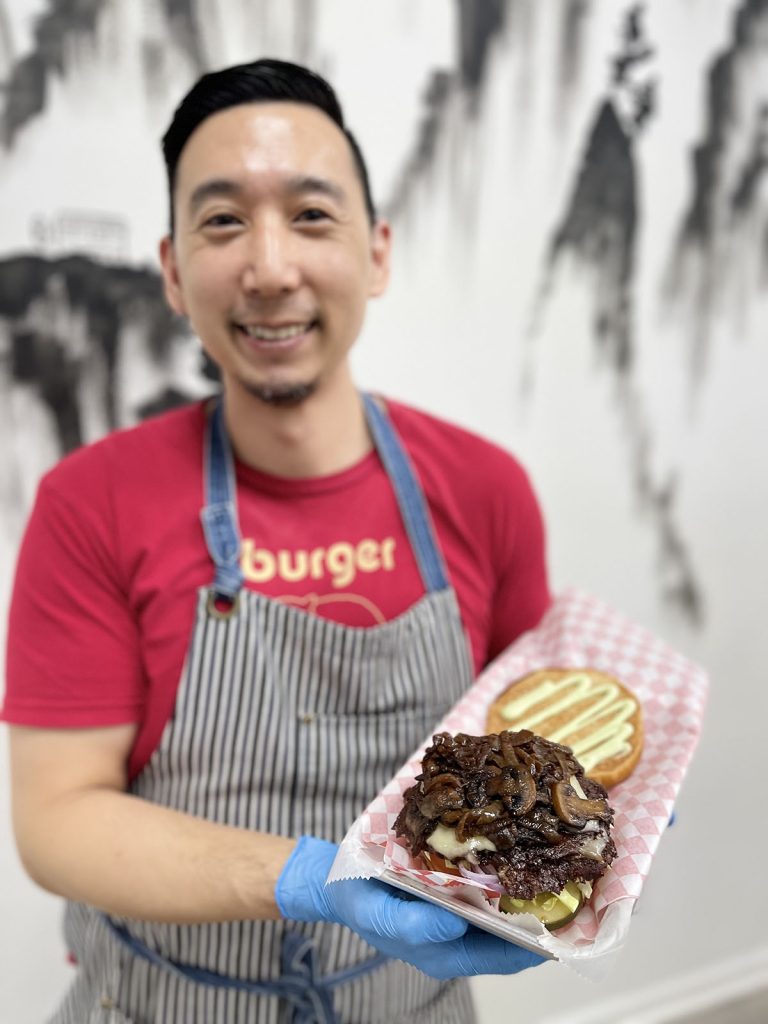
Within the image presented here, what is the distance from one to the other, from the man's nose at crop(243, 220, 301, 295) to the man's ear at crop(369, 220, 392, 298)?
247 millimetres

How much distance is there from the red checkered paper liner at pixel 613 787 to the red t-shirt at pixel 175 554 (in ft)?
0.44

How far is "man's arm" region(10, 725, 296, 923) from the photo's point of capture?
129 cm

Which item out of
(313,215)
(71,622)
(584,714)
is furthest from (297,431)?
(584,714)

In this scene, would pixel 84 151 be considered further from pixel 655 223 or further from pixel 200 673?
pixel 655 223

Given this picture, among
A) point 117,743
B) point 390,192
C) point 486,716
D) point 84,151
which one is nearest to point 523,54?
point 390,192

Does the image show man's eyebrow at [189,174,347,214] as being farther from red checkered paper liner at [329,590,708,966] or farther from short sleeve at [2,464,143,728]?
red checkered paper liner at [329,590,708,966]

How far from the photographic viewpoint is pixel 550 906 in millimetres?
1104

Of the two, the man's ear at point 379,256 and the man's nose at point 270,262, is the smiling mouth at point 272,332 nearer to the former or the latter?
the man's nose at point 270,262

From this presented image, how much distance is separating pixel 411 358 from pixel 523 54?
0.76 metres

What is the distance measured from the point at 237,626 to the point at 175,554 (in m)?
0.16

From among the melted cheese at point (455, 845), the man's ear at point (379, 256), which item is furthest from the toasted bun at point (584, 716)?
the man's ear at point (379, 256)

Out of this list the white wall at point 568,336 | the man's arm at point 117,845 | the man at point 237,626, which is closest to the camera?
the man's arm at point 117,845

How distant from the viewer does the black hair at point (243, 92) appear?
1457 mm

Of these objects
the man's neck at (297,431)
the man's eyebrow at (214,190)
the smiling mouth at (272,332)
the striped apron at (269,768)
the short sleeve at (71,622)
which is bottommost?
the striped apron at (269,768)
